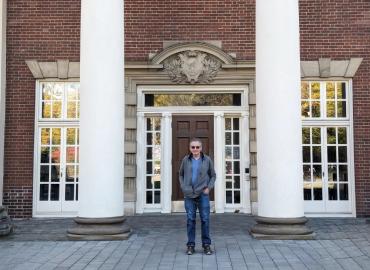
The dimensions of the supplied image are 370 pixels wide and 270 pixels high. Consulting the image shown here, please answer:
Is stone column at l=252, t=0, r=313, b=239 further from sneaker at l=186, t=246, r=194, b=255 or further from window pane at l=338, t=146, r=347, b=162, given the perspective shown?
window pane at l=338, t=146, r=347, b=162

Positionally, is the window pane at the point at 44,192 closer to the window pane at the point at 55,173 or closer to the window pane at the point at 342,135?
the window pane at the point at 55,173

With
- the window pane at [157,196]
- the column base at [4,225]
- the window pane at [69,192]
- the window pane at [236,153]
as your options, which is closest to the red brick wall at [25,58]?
the window pane at [69,192]

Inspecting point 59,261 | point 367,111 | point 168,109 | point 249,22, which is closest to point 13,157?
point 168,109

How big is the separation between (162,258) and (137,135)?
17.9ft

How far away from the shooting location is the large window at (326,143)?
11719mm

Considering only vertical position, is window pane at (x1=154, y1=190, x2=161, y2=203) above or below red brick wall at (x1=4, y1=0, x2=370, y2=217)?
below

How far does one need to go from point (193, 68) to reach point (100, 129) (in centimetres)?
416

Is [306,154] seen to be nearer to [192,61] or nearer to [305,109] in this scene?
[305,109]

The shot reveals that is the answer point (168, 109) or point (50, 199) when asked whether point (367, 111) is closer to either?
point (168, 109)

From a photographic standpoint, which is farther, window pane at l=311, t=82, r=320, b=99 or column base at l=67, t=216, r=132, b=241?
window pane at l=311, t=82, r=320, b=99

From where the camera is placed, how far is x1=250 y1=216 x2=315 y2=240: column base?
797cm

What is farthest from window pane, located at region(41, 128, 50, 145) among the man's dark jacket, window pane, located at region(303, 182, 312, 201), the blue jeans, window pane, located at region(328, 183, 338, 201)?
window pane, located at region(328, 183, 338, 201)

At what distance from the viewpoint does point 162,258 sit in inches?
266

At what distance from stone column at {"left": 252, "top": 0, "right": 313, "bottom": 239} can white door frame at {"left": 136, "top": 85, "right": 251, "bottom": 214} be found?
3.52 meters
